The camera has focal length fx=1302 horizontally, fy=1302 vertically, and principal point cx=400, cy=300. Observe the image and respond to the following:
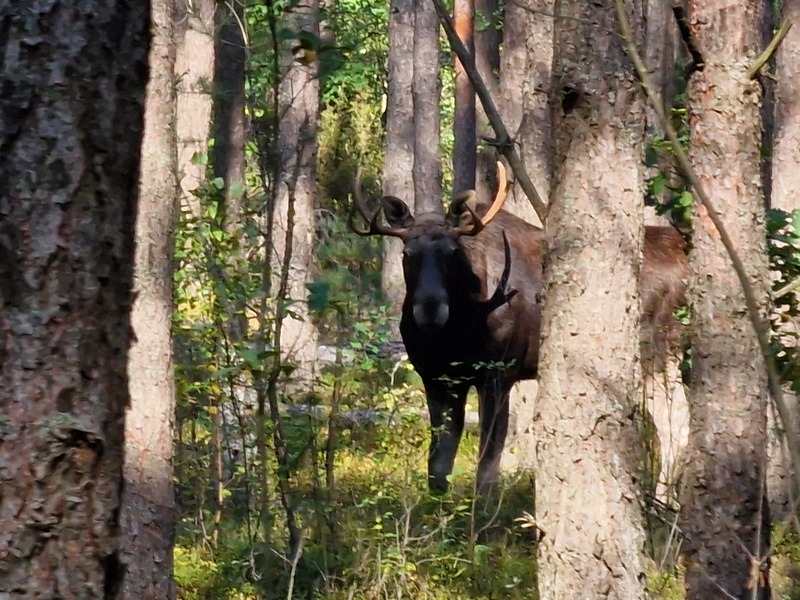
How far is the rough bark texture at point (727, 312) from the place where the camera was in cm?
609

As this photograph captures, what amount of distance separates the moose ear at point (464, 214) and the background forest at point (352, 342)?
394 mm

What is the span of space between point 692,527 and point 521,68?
9.51 meters

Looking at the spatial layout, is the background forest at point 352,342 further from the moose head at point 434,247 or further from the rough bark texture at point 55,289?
the moose head at point 434,247

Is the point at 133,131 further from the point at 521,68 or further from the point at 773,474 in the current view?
the point at 521,68

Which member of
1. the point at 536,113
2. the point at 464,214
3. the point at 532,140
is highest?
the point at 536,113

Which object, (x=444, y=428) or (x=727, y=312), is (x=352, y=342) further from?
(x=727, y=312)

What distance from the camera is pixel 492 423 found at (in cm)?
962

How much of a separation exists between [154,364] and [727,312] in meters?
2.74

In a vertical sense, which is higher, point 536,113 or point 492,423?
point 536,113

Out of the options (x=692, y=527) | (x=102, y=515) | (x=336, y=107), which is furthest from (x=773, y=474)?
(x=336, y=107)

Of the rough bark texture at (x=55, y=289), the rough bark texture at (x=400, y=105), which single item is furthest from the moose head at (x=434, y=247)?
the rough bark texture at (x=400, y=105)

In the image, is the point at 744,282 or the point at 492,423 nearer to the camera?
the point at 744,282

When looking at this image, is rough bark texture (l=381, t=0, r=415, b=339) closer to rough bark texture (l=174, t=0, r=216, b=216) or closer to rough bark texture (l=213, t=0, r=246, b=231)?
rough bark texture (l=213, t=0, r=246, b=231)

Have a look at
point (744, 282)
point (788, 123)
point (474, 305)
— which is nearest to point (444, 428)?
point (474, 305)
